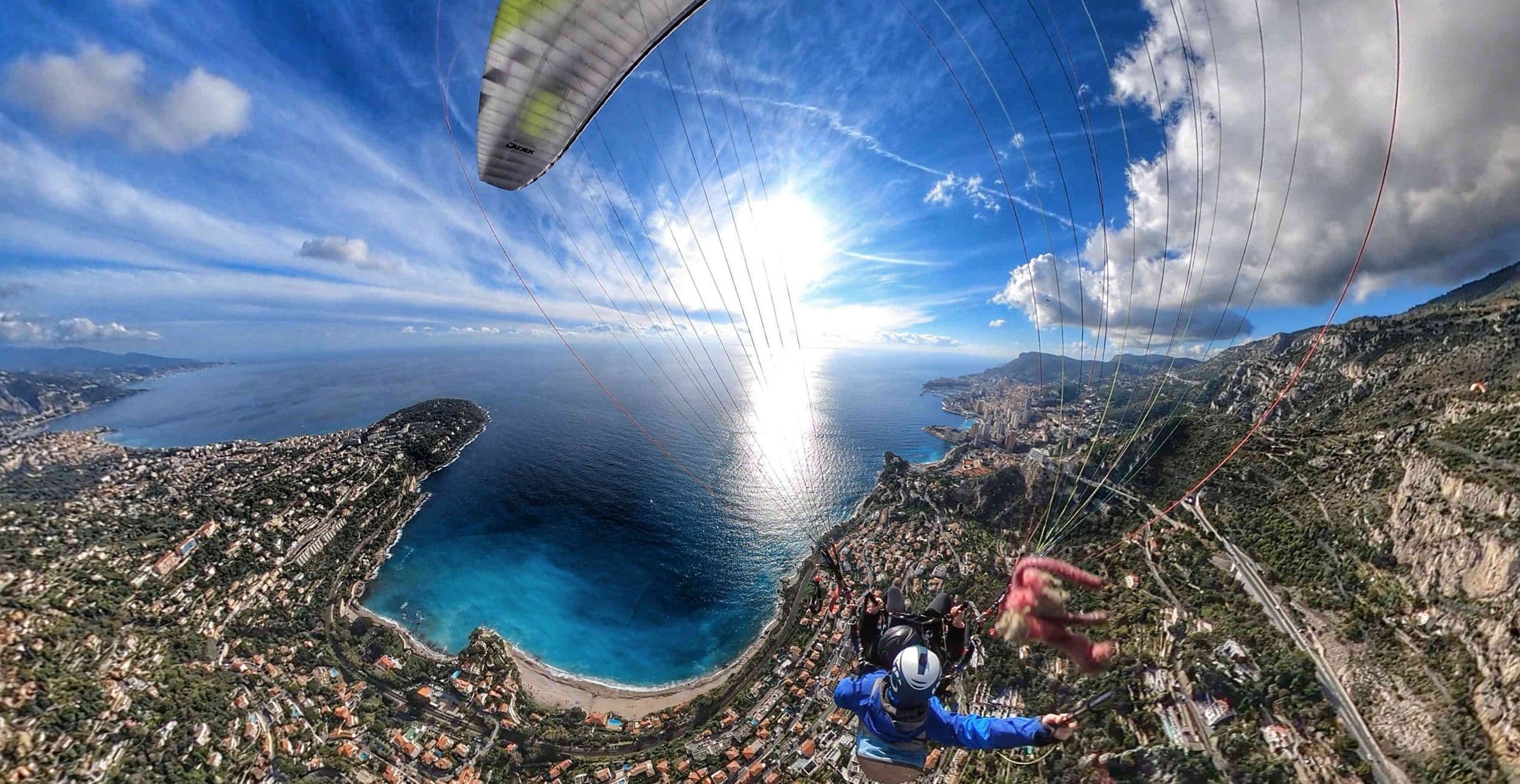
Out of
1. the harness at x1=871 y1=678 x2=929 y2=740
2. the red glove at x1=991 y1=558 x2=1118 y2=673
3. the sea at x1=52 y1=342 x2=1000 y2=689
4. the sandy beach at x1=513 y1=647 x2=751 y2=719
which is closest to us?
the harness at x1=871 y1=678 x2=929 y2=740

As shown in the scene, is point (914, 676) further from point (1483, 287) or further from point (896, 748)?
point (1483, 287)

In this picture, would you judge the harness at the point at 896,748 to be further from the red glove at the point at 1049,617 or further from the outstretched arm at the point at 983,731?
the red glove at the point at 1049,617

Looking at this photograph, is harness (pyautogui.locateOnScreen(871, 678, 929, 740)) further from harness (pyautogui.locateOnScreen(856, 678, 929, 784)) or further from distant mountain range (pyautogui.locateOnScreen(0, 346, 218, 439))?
distant mountain range (pyautogui.locateOnScreen(0, 346, 218, 439))

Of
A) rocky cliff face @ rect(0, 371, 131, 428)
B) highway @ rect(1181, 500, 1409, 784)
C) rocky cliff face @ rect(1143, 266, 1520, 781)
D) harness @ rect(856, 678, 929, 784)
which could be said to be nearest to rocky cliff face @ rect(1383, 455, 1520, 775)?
rocky cliff face @ rect(1143, 266, 1520, 781)

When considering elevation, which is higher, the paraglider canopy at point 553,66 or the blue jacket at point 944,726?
the paraglider canopy at point 553,66

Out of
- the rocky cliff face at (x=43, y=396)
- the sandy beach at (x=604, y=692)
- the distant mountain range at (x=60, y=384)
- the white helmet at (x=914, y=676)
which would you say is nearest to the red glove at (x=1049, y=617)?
the white helmet at (x=914, y=676)

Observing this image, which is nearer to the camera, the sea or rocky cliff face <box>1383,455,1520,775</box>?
rocky cliff face <box>1383,455,1520,775</box>

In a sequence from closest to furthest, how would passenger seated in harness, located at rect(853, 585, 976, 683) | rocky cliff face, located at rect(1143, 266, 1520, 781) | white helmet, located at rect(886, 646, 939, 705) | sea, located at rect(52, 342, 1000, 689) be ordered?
white helmet, located at rect(886, 646, 939, 705) < passenger seated in harness, located at rect(853, 585, 976, 683) < rocky cliff face, located at rect(1143, 266, 1520, 781) < sea, located at rect(52, 342, 1000, 689)
